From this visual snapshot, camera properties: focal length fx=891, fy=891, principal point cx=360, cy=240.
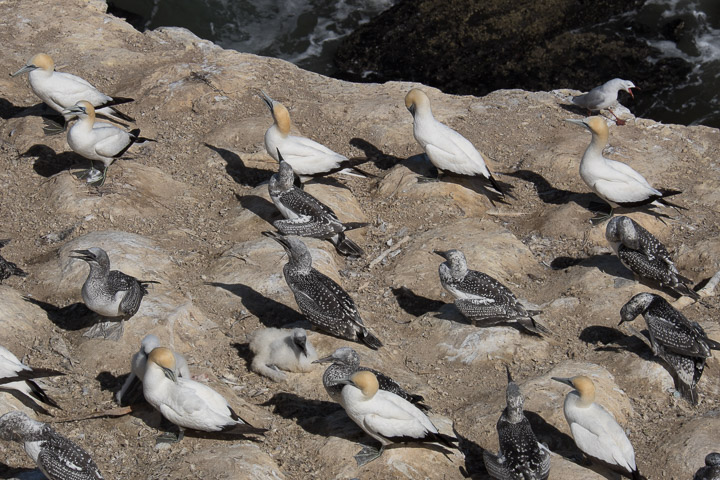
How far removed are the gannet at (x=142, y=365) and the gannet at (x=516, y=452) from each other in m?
2.53

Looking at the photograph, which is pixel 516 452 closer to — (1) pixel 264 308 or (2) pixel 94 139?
(1) pixel 264 308

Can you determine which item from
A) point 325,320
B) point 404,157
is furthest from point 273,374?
point 404,157

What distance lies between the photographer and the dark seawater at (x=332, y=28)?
16.8 metres

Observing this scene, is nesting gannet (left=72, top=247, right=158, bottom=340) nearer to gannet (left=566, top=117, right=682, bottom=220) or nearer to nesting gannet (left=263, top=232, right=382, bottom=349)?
nesting gannet (left=263, top=232, right=382, bottom=349)

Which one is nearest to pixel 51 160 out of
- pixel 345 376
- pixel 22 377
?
pixel 22 377

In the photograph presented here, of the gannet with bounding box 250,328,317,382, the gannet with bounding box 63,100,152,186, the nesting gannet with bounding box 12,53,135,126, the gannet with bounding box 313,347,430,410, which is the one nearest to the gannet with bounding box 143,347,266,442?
the gannet with bounding box 313,347,430,410

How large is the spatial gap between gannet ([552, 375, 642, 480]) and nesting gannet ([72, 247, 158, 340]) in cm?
386

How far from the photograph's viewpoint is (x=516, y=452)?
6688 millimetres

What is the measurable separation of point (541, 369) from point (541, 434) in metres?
0.81

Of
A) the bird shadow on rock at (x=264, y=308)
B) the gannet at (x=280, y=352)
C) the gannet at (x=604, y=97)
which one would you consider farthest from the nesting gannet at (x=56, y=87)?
the gannet at (x=604, y=97)

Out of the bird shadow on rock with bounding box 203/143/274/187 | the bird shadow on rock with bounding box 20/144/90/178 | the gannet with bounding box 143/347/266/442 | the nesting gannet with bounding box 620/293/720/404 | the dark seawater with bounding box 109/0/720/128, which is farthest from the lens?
the dark seawater with bounding box 109/0/720/128

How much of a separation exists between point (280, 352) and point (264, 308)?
3.66 ft

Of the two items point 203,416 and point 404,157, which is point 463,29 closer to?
point 404,157

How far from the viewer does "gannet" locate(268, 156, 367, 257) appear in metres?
9.66
